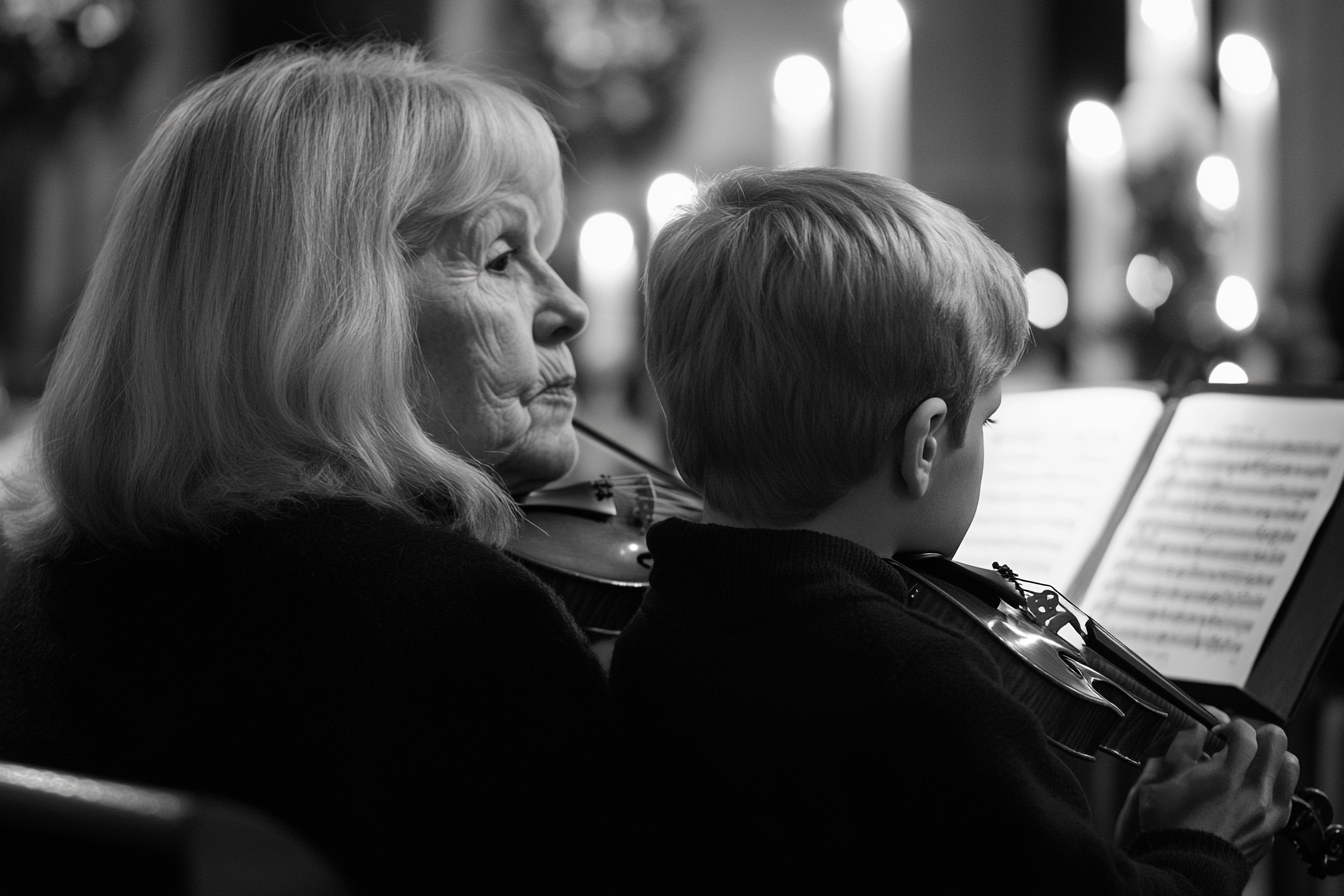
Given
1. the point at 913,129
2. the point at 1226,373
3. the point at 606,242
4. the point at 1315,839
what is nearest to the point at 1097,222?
the point at 606,242

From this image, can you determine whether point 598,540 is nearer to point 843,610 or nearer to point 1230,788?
point 843,610

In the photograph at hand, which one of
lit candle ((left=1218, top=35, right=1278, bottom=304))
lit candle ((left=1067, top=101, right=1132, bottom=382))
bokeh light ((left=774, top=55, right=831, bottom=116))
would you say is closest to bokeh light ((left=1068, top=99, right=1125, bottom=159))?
lit candle ((left=1067, top=101, right=1132, bottom=382))

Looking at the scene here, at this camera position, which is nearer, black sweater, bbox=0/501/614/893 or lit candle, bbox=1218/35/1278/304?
black sweater, bbox=0/501/614/893

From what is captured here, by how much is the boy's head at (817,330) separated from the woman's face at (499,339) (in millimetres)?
309

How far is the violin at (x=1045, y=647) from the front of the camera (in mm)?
865

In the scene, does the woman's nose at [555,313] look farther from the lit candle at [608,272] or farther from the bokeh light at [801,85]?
the lit candle at [608,272]

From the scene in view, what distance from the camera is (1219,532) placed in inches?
45.3

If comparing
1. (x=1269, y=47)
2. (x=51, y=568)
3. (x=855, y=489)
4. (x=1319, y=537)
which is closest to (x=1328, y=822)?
(x=1319, y=537)

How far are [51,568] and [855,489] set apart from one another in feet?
1.94

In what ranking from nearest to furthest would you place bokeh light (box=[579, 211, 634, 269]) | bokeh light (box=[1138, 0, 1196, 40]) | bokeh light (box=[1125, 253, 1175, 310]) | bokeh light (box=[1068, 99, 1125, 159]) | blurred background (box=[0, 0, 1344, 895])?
blurred background (box=[0, 0, 1344, 895])
bokeh light (box=[1138, 0, 1196, 40])
bokeh light (box=[1068, 99, 1125, 159])
bokeh light (box=[1125, 253, 1175, 310])
bokeh light (box=[579, 211, 634, 269])

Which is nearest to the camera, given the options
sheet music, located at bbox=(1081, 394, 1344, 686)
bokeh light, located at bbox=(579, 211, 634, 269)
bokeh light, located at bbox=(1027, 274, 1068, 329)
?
sheet music, located at bbox=(1081, 394, 1344, 686)

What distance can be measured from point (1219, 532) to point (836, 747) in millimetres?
525

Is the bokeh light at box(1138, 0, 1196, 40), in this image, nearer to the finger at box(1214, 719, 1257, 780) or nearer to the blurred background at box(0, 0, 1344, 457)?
the blurred background at box(0, 0, 1344, 457)

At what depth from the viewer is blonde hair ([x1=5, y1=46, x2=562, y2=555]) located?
1.01 metres
